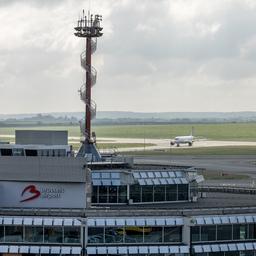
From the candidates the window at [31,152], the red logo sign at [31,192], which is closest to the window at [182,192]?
the window at [31,152]

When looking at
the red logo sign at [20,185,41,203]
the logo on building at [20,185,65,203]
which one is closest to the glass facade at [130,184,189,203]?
the logo on building at [20,185,65,203]

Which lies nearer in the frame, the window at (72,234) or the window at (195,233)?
the window at (72,234)

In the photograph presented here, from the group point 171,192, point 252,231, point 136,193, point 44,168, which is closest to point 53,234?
point 44,168

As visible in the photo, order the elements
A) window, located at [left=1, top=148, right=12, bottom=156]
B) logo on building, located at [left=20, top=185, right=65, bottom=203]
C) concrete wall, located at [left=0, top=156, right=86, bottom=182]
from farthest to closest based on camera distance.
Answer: window, located at [left=1, top=148, right=12, bottom=156], logo on building, located at [left=20, top=185, right=65, bottom=203], concrete wall, located at [left=0, top=156, right=86, bottom=182]

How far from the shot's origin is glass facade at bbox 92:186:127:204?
2744 inches

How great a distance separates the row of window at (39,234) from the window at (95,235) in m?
0.91

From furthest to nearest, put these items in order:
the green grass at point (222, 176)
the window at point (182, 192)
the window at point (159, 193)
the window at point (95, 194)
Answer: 1. the green grass at point (222, 176)
2. the window at point (182, 192)
3. the window at point (159, 193)
4. the window at point (95, 194)

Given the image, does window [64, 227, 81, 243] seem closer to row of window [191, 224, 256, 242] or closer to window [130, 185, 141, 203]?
row of window [191, 224, 256, 242]

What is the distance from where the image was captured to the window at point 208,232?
6147 cm

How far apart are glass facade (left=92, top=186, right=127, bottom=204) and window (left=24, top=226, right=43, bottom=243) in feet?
33.9

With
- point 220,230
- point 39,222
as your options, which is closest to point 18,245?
point 39,222

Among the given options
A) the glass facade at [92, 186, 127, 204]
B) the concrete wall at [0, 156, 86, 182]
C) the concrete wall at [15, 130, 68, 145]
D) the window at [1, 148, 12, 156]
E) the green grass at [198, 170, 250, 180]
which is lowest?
the green grass at [198, 170, 250, 180]

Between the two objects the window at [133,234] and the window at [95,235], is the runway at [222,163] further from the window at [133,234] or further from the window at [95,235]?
the window at [95,235]

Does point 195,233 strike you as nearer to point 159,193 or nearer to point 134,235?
point 134,235
